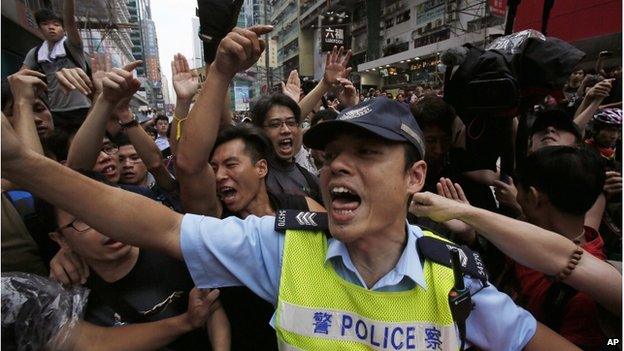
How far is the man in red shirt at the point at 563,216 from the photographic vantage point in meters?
1.54

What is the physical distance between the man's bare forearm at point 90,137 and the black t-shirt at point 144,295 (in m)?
0.77

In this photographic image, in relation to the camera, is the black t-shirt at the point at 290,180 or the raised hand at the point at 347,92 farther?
the raised hand at the point at 347,92

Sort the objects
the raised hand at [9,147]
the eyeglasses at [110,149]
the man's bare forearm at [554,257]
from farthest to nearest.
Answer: the eyeglasses at [110,149]
the man's bare forearm at [554,257]
the raised hand at [9,147]

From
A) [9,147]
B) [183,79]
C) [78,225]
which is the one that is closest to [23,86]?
[183,79]

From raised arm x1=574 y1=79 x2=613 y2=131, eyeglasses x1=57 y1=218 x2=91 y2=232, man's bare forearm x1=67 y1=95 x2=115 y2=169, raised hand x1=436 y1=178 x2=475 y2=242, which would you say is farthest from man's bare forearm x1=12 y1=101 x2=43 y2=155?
raised arm x1=574 y1=79 x2=613 y2=131

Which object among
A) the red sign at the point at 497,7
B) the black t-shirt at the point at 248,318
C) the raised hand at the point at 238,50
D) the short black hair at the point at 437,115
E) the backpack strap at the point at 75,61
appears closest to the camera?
the raised hand at the point at 238,50

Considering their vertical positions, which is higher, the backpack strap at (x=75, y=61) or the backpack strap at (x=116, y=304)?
the backpack strap at (x=75, y=61)

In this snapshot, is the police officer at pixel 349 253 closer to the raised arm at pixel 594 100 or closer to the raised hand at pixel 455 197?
the raised hand at pixel 455 197

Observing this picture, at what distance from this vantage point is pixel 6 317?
1.11 m

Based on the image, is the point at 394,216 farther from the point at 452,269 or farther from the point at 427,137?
the point at 427,137

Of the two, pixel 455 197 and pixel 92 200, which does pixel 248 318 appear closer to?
pixel 92 200

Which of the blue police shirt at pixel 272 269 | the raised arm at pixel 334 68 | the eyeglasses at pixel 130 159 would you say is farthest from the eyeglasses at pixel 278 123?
the blue police shirt at pixel 272 269

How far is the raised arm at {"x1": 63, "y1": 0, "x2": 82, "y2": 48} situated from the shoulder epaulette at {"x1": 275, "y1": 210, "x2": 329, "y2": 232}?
101 inches

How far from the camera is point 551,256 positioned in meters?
1.42
